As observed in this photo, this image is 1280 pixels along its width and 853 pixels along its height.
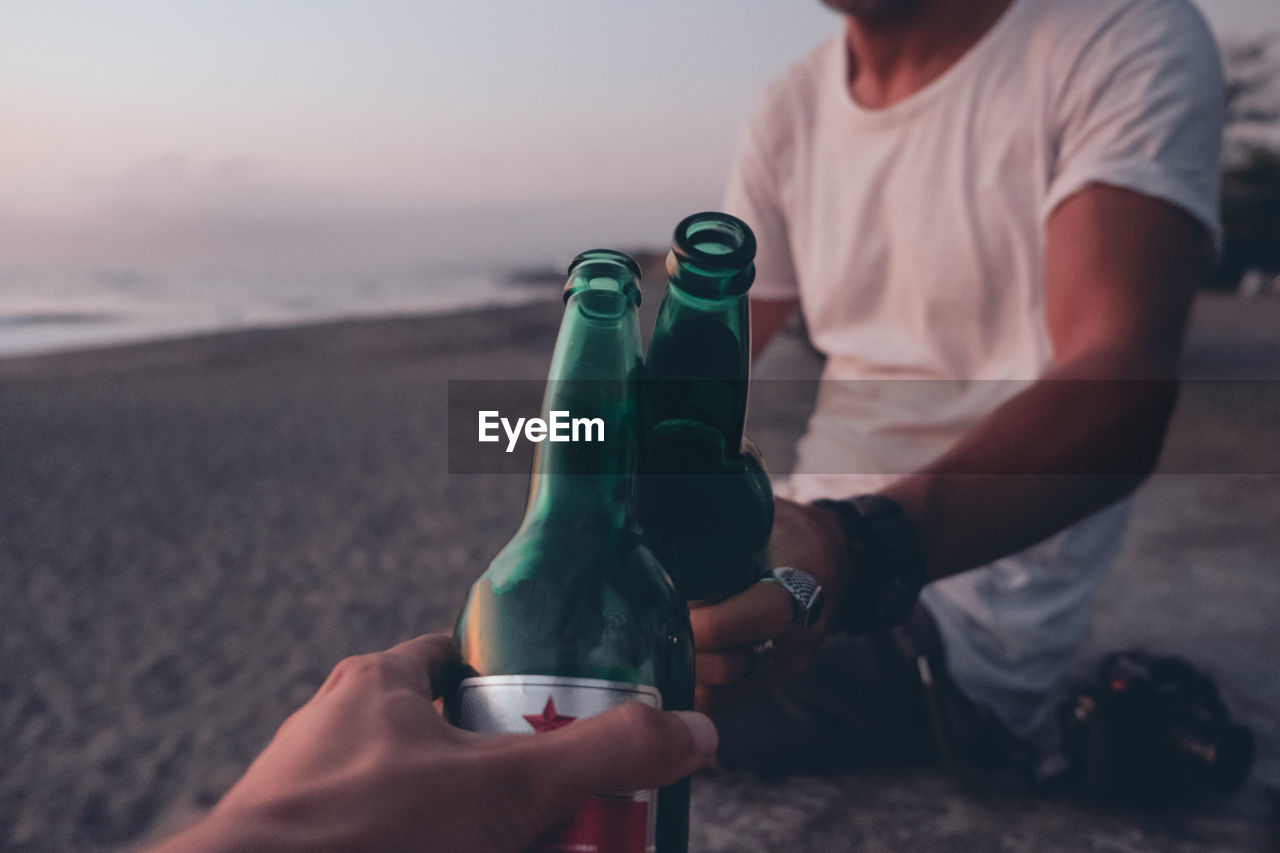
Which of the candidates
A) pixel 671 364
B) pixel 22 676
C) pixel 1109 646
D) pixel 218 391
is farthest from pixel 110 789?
pixel 218 391

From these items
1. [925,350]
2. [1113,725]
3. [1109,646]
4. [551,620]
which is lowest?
[1109,646]

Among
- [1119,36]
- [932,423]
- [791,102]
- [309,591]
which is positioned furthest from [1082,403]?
[309,591]

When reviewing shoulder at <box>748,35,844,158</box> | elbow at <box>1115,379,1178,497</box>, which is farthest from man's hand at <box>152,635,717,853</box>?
shoulder at <box>748,35,844,158</box>

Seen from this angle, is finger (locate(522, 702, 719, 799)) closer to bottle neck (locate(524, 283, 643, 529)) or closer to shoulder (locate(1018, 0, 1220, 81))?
bottle neck (locate(524, 283, 643, 529))

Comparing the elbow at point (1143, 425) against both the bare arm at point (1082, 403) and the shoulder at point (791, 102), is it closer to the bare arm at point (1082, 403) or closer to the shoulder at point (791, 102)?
the bare arm at point (1082, 403)

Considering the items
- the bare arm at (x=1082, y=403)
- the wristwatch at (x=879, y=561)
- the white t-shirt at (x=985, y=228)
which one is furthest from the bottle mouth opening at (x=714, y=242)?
the white t-shirt at (x=985, y=228)

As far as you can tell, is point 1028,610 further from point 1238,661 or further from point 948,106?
point 1238,661

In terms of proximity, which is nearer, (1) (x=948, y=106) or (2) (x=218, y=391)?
(1) (x=948, y=106)
